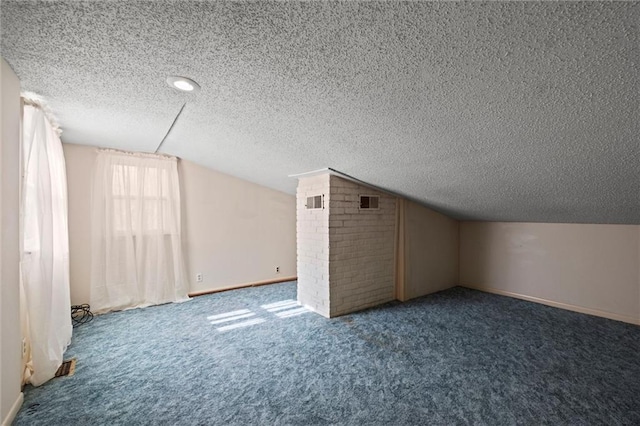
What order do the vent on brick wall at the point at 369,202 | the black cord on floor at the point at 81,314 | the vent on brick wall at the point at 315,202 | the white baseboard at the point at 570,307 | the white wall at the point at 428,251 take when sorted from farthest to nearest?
the white wall at the point at 428,251, the vent on brick wall at the point at 369,202, the vent on brick wall at the point at 315,202, the black cord on floor at the point at 81,314, the white baseboard at the point at 570,307

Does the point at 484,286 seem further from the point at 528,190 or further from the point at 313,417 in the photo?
the point at 313,417

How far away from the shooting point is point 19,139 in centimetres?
177

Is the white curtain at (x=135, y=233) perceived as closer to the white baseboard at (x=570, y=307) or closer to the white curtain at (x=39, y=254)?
the white curtain at (x=39, y=254)

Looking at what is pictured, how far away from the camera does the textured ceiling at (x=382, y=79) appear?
1093 millimetres

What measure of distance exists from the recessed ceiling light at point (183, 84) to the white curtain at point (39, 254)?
3.89 ft

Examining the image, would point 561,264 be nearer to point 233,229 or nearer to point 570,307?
point 570,307

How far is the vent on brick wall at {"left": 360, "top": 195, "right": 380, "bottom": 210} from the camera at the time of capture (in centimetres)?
366

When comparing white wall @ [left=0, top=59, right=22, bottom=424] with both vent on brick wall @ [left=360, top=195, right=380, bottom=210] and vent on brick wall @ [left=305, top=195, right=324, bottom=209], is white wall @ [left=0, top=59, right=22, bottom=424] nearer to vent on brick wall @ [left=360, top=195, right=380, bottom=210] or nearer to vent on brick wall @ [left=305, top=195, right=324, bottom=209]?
vent on brick wall @ [left=305, top=195, right=324, bottom=209]

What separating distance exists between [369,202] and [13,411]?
11.8ft

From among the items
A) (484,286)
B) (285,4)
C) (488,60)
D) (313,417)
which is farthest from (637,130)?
(484,286)

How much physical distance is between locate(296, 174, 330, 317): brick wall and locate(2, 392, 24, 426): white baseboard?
260 centimetres

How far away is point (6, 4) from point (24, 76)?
0.85 metres

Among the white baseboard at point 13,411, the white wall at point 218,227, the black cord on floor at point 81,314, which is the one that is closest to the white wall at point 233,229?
the white wall at point 218,227

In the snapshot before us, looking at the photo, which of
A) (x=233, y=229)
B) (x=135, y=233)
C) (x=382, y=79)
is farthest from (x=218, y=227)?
(x=382, y=79)
